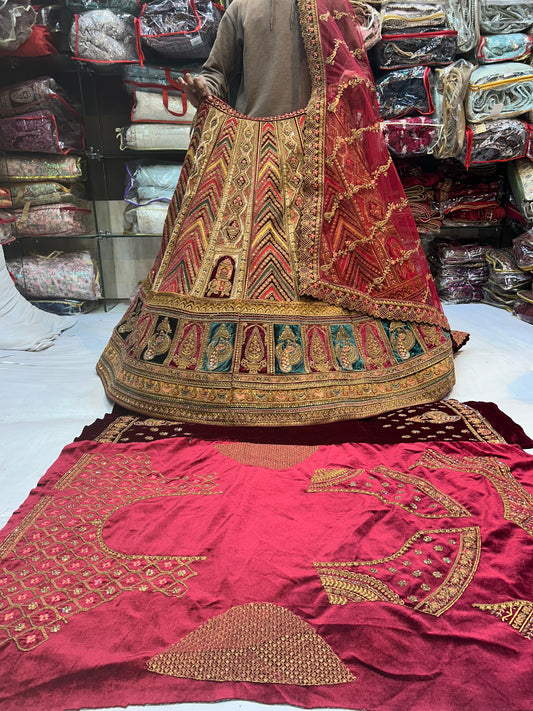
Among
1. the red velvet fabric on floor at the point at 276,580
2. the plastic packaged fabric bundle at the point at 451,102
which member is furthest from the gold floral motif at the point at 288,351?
the plastic packaged fabric bundle at the point at 451,102

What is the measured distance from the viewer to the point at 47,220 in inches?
122

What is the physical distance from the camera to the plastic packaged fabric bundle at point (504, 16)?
2912mm

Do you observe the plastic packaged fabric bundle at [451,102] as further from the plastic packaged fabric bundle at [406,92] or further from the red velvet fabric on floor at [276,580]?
the red velvet fabric on floor at [276,580]

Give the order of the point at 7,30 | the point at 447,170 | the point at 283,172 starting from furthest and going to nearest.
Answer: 1. the point at 447,170
2. the point at 7,30
3. the point at 283,172

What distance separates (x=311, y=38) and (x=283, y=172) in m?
0.41

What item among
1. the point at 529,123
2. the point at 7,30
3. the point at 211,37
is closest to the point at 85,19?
the point at 7,30

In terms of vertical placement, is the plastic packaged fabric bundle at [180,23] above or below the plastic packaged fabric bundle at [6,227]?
above

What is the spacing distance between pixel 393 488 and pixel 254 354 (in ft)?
1.91

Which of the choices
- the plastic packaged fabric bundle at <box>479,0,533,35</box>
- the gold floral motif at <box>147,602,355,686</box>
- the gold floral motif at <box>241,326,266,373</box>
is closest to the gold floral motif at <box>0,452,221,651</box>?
the gold floral motif at <box>147,602,355,686</box>

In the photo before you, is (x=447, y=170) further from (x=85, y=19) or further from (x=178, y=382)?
(x=178, y=382)

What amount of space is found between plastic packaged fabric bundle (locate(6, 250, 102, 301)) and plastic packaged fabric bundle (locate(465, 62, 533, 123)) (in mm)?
2430

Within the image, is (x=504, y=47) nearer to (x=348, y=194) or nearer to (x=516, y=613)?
(x=348, y=194)

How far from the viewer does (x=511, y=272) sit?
10.4ft

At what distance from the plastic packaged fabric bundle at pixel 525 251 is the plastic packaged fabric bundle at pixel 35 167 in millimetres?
2644
